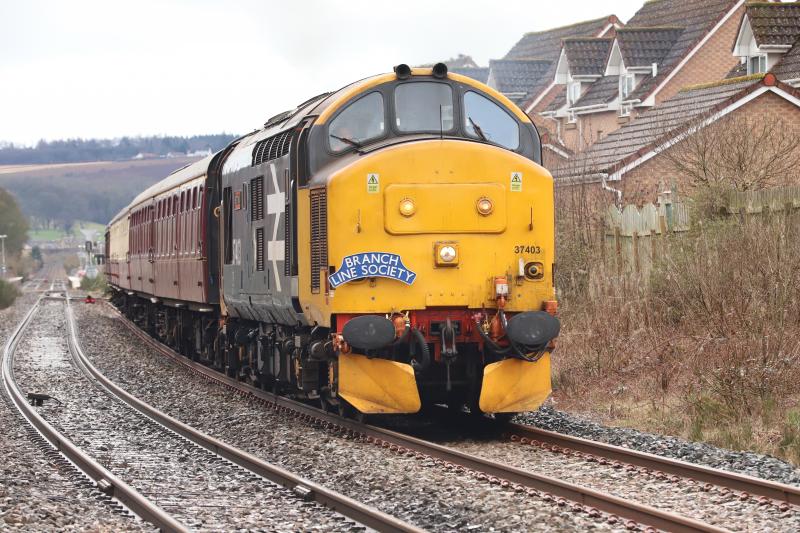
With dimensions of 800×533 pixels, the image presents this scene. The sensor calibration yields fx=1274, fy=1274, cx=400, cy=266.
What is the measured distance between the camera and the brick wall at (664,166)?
24938 mm

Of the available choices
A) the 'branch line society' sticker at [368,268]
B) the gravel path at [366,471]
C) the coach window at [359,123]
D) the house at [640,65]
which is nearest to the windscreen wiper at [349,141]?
the coach window at [359,123]

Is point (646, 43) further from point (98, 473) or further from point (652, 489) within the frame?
point (652, 489)

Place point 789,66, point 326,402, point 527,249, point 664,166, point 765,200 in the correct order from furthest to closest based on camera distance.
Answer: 1. point 789,66
2. point 664,166
3. point 765,200
4. point 326,402
5. point 527,249

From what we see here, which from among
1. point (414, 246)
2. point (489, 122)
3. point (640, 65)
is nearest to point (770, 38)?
point (640, 65)

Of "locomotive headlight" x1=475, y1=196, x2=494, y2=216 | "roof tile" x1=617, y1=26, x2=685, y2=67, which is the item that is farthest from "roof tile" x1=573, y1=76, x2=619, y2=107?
"locomotive headlight" x1=475, y1=196, x2=494, y2=216

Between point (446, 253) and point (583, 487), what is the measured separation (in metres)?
3.38

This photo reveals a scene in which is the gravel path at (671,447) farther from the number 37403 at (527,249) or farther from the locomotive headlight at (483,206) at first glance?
the locomotive headlight at (483,206)

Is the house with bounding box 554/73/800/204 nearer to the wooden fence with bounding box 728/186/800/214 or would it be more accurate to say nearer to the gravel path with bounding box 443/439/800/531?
the wooden fence with bounding box 728/186/800/214

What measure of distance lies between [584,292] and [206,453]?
8.96 meters

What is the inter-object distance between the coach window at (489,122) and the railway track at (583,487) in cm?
280

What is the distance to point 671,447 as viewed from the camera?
430 inches

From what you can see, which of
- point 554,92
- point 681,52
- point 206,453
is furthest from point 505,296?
point 554,92

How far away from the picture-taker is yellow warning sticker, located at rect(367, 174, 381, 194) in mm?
11453

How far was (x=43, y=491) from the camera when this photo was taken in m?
9.97
